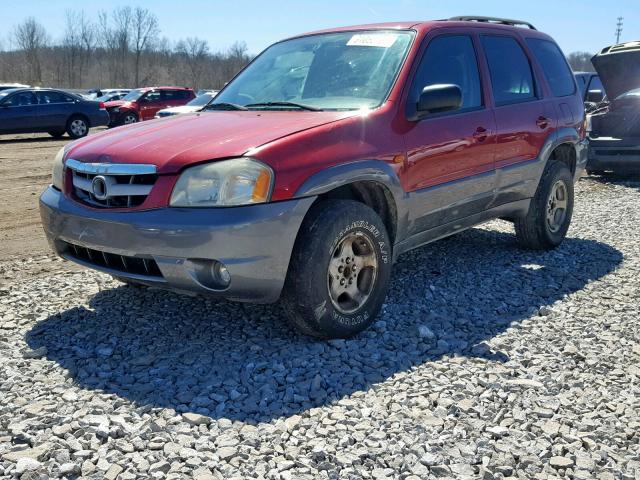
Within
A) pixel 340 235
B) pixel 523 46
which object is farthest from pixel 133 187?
pixel 523 46

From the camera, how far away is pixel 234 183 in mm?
3305

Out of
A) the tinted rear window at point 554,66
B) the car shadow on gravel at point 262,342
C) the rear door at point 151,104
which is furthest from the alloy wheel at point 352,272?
the rear door at point 151,104

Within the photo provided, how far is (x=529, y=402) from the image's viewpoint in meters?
3.11

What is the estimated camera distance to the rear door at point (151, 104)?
2453cm

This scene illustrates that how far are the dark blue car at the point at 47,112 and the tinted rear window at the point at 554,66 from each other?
1534cm

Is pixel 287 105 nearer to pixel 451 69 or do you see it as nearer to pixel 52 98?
pixel 451 69

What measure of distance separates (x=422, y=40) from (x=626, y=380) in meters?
2.43

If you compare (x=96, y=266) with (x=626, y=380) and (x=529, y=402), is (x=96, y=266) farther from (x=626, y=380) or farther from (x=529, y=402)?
(x=626, y=380)

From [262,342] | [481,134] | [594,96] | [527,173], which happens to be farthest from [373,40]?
[594,96]

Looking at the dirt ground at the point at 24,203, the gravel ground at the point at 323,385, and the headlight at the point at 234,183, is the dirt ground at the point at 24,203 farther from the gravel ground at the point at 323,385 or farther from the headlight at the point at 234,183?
the headlight at the point at 234,183

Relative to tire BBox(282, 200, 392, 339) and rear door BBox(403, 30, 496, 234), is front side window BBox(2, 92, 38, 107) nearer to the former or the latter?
rear door BBox(403, 30, 496, 234)

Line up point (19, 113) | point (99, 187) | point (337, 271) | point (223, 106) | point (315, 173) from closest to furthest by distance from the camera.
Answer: point (315, 173) → point (99, 187) → point (337, 271) → point (223, 106) → point (19, 113)

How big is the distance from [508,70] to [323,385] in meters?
3.26

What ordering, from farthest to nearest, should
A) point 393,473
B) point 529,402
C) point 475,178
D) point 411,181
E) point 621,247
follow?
point 621,247
point 475,178
point 411,181
point 529,402
point 393,473
